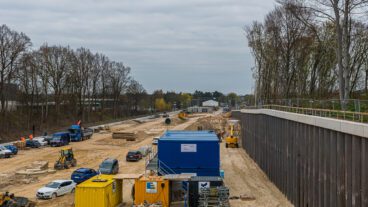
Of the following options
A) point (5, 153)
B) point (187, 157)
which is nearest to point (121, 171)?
point (187, 157)

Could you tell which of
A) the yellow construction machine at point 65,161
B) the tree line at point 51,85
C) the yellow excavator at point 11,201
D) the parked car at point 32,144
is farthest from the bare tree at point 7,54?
the yellow excavator at point 11,201

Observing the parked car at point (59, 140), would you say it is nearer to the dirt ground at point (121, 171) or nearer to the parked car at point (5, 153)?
the dirt ground at point (121, 171)

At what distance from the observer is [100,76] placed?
136 meters

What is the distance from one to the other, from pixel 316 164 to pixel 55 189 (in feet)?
62.6

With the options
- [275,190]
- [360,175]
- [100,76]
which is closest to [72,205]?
[275,190]

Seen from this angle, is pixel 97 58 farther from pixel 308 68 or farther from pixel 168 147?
pixel 168 147

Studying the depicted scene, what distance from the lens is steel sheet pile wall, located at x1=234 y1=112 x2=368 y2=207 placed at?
16.2m

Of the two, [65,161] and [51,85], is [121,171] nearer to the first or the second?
[65,161]

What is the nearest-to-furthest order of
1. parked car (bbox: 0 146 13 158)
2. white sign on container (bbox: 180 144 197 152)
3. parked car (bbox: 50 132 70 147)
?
white sign on container (bbox: 180 144 197 152)
parked car (bbox: 0 146 13 158)
parked car (bbox: 50 132 70 147)

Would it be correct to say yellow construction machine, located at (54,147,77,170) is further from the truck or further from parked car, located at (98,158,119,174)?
the truck

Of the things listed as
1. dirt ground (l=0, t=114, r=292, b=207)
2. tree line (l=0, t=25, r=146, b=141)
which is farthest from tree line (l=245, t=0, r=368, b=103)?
tree line (l=0, t=25, r=146, b=141)

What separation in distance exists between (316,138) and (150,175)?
11187 millimetres

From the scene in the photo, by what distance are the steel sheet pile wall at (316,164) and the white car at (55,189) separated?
15827 mm

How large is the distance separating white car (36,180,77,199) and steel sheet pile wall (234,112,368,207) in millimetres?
15827
